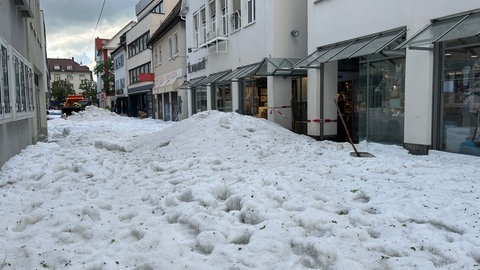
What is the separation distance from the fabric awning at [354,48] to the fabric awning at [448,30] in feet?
3.09

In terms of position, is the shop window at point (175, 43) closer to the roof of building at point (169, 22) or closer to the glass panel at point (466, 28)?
the roof of building at point (169, 22)

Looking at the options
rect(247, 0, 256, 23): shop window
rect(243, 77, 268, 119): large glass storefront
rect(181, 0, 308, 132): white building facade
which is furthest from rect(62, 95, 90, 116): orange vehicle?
rect(247, 0, 256, 23): shop window

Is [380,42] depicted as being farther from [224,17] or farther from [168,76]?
[168,76]

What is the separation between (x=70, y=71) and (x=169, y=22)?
356 ft

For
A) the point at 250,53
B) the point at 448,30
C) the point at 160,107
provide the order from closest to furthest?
the point at 448,30 < the point at 250,53 < the point at 160,107

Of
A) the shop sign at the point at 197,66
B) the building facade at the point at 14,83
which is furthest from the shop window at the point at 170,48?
the building facade at the point at 14,83

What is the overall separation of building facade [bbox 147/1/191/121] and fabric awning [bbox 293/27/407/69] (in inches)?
551

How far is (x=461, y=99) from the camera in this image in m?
8.91

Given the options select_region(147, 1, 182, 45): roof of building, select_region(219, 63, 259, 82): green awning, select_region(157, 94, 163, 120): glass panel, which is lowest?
select_region(157, 94, 163, 120): glass panel

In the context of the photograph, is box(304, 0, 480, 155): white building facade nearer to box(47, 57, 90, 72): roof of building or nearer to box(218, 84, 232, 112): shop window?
box(218, 84, 232, 112): shop window

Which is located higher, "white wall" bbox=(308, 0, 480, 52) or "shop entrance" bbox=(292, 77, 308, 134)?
"white wall" bbox=(308, 0, 480, 52)

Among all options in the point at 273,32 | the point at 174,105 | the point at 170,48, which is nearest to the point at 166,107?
the point at 174,105

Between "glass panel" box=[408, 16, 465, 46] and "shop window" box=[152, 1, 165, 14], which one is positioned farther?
"shop window" box=[152, 1, 165, 14]

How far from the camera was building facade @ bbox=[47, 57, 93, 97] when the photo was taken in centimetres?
12594
